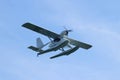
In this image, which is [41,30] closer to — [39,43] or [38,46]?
[38,46]

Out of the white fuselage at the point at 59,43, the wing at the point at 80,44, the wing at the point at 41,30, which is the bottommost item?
the white fuselage at the point at 59,43

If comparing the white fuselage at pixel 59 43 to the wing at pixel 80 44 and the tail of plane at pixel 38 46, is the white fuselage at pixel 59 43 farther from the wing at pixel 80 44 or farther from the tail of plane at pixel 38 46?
the wing at pixel 80 44

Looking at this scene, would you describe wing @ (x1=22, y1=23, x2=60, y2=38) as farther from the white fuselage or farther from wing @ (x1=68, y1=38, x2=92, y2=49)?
wing @ (x1=68, y1=38, x2=92, y2=49)

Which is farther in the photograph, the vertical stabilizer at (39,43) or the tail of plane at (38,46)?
the vertical stabilizer at (39,43)

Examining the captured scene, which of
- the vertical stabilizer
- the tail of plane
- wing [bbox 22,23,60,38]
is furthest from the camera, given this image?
the vertical stabilizer

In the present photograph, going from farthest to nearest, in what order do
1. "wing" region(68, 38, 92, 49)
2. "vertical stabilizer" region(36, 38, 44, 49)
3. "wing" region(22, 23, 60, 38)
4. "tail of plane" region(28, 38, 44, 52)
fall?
"vertical stabilizer" region(36, 38, 44, 49) < "wing" region(68, 38, 92, 49) < "tail of plane" region(28, 38, 44, 52) < "wing" region(22, 23, 60, 38)

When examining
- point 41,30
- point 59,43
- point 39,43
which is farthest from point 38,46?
point 59,43

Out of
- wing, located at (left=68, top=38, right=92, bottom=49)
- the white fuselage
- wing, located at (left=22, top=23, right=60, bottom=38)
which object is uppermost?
wing, located at (left=68, top=38, right=92, bottom=49)

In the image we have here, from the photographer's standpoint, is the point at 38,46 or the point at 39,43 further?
the point at 39,43

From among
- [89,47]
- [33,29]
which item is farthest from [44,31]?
[89,47]

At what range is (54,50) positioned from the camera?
9888 cm

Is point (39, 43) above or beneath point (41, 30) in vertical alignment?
above

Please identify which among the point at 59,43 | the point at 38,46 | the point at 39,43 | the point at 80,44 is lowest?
the point at 59,43
